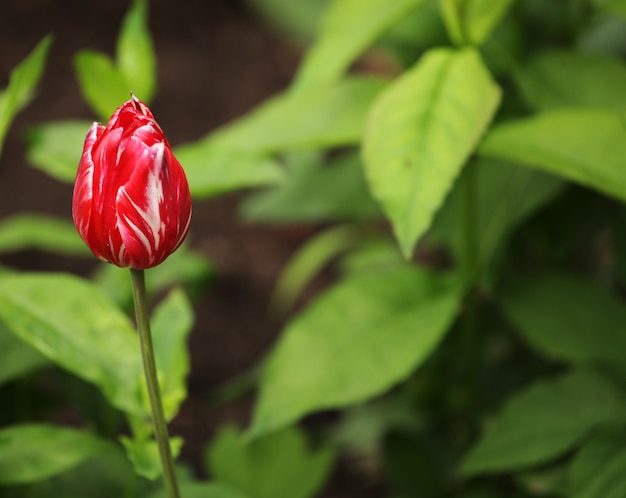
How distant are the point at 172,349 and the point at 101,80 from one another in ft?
1.00

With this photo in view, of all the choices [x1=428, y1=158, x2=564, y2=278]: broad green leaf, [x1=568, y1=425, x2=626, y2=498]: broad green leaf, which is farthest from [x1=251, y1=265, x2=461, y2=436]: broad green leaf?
[x1=568, y1=425, x2=626, y2=498]: broad green leaf

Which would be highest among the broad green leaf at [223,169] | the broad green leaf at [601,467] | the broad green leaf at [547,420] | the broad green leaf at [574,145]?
the broad green leaf at [574,145]

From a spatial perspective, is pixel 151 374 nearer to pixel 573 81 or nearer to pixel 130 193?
pixel 130 193

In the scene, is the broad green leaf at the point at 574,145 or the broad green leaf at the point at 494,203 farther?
the broad green leaf at the point at 494,203

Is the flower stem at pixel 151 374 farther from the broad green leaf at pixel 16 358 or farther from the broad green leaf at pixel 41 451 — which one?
the broad green leaf at pixel 16 358

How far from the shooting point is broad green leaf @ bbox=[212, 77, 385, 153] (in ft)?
3.25

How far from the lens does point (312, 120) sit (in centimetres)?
103

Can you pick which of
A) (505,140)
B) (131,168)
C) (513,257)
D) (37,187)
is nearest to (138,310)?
(131,168)

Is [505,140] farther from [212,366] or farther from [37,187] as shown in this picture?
[37,187]

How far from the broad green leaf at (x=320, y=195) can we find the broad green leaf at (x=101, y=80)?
382 millimetres

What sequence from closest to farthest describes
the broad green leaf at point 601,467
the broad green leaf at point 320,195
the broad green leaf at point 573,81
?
the broad green leaf at point 601,467 < the broad green leaf at point 573,81 < the broad green leaf at point 320,195

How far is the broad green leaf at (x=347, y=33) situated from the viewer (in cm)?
92

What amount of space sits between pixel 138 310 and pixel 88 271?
54.5 inches

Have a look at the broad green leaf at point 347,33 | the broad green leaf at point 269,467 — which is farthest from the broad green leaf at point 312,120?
the broad green leaf at point 269,467
